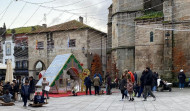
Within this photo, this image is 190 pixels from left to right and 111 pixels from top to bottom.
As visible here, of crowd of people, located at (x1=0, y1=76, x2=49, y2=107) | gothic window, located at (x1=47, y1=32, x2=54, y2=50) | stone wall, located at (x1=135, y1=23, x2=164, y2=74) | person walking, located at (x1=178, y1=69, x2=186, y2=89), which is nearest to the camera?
crowd of people, located at (x1=0, y1=76, x2=49, y2=107)

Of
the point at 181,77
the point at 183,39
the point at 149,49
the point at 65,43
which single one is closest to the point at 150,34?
the point at 149,49

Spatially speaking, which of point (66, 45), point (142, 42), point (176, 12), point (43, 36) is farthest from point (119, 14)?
point (43, 36)

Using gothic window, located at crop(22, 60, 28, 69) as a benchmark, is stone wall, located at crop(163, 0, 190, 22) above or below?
above

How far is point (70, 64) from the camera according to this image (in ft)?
70.7

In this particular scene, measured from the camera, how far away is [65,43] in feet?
137

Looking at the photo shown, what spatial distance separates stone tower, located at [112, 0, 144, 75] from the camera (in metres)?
33.8

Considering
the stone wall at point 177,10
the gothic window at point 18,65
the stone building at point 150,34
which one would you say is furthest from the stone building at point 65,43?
the stone wall at point 177,10

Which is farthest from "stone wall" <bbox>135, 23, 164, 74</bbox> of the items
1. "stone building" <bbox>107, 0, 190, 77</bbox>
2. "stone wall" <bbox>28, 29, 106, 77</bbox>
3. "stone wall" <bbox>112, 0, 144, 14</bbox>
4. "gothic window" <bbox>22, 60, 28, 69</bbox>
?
"gothic window" <bbox>22, 60, 28, 69</bbox>

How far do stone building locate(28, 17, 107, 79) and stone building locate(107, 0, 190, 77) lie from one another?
222 inches

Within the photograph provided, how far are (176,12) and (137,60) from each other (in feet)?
22.7

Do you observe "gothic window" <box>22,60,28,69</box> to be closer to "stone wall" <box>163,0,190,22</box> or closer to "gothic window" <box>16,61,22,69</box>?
"gothic window" <box>16,61,22,69</box>

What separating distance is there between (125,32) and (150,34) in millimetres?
4196

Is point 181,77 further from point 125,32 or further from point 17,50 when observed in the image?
point 17,50

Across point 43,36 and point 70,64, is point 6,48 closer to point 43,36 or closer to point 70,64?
point 43,36
